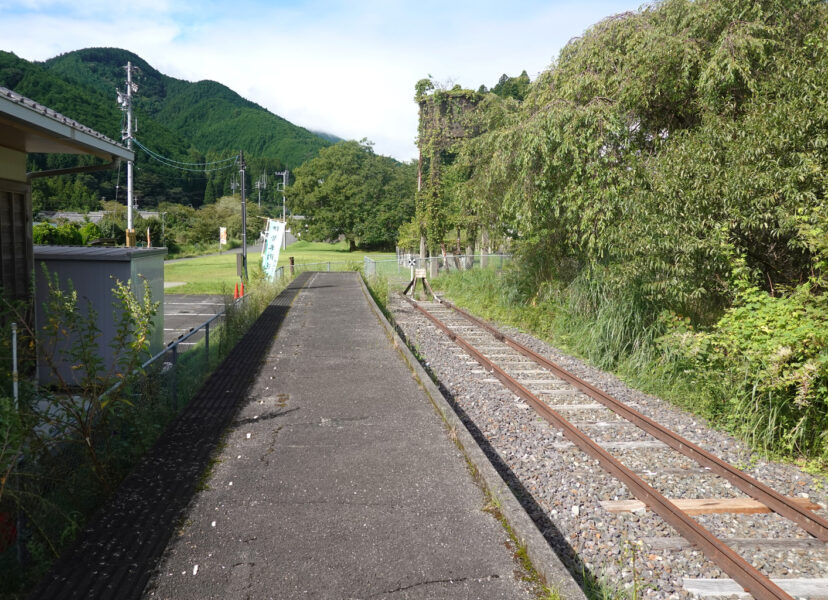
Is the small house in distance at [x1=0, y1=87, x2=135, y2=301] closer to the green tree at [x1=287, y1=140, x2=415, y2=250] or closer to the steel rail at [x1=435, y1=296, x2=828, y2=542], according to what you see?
the steel rail at [x1=435, y1=296, x2=828, y2=542]

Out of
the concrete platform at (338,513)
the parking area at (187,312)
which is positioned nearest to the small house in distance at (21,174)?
the concrete platform at (338,513)

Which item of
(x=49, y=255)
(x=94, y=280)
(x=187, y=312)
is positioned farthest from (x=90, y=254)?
(x=187, y=312)

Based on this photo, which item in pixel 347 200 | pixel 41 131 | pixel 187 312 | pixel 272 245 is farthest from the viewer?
pixel 347 200

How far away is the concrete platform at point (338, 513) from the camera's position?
12.5 feet

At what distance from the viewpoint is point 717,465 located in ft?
20.1

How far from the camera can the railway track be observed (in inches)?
178

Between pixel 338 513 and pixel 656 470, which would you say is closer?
pixel 338 513

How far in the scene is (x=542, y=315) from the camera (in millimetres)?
14859

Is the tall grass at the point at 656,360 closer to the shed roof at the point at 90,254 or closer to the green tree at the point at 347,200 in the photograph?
the shed roof at the point at 90,254

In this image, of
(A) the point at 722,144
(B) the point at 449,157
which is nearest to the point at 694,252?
(A) the point at 722,144

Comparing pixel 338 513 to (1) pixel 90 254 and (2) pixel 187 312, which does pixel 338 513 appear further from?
(2) pixel 187 312

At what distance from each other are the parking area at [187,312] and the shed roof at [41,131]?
5082 millimetres

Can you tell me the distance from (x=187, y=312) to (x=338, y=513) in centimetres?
1565

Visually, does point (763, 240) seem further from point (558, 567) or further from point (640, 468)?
point (558, 567)
